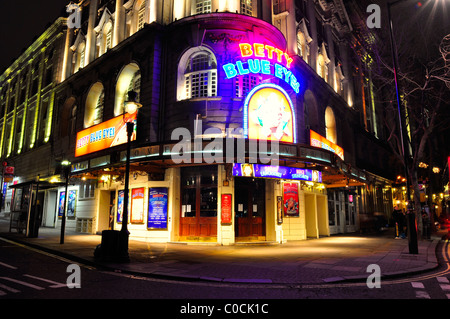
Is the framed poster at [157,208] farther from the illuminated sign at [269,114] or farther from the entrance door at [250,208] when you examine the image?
the illuminated sign at [269,114]

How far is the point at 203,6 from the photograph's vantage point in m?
17.8

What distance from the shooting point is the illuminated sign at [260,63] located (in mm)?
15961

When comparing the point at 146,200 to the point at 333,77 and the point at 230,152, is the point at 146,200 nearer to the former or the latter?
the point at 230,152

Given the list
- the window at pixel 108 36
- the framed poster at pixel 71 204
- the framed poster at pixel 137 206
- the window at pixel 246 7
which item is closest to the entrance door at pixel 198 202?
the framed poster at pixel 137 206

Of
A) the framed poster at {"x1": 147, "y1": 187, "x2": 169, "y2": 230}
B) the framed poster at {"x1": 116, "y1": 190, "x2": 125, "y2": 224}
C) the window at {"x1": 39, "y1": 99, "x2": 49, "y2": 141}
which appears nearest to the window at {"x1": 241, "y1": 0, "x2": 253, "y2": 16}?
the framed poster at {"x1": 147, "y1": 187, "x2": 169, "y2": 230}

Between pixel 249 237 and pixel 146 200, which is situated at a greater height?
pixel 146 200

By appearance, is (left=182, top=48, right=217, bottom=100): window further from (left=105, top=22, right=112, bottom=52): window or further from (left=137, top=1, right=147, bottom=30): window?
(left=105, top=22, right=112, bottom=52): window

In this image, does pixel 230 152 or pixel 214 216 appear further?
pixel 214 216

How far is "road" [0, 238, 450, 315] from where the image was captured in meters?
5.61

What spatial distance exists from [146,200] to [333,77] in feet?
65.0

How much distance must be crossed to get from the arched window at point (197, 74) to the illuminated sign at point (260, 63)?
1168 mm

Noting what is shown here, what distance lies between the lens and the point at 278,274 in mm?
Answer: 7934

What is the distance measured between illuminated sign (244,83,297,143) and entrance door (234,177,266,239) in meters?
2.61
